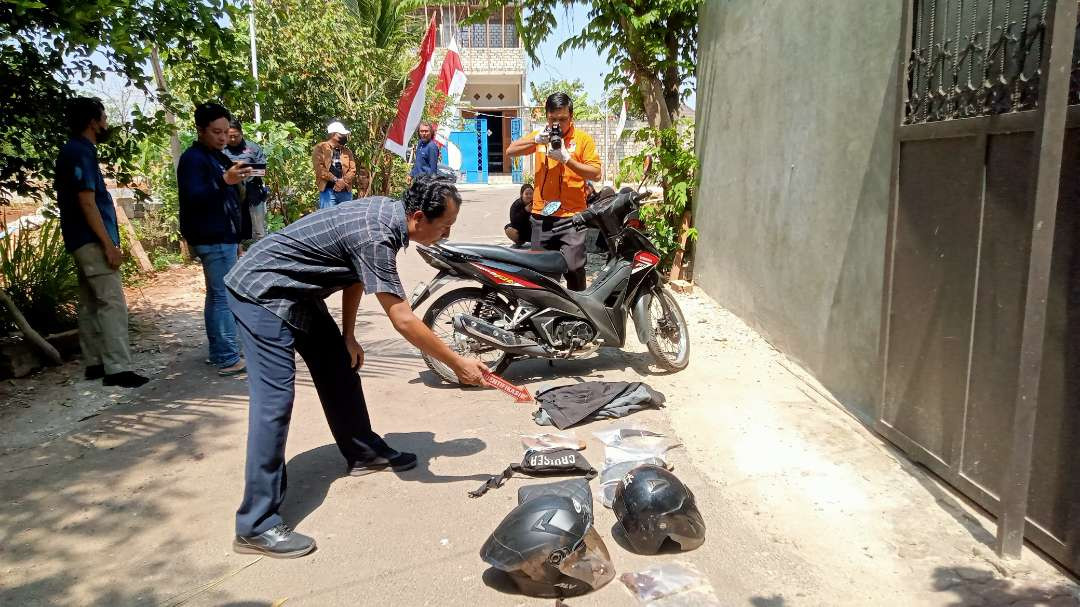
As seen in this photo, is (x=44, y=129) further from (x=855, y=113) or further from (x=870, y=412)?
(x=870, y=412)

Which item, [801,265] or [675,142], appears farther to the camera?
[675,142]

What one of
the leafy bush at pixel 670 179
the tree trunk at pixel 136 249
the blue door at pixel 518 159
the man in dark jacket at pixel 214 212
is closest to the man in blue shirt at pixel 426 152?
the tree trunk at pixel 136 249

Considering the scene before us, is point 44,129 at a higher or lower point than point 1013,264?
higher

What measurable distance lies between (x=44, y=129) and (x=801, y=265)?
5854 millimetres

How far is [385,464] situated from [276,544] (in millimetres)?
880

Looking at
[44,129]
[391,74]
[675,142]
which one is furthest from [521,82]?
[44,129]

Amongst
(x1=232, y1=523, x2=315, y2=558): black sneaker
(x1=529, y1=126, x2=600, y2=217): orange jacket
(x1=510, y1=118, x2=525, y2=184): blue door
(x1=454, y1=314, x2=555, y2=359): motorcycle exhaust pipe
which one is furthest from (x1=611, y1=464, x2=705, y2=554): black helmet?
(x1=510, y1=118, x2=525, y2=184): blue door

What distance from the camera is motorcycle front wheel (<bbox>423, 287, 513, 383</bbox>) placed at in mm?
5199

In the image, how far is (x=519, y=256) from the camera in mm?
5160

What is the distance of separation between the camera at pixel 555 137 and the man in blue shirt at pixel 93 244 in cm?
329

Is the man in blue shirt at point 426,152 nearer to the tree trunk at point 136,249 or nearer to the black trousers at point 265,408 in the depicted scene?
the tree trunk at point 136,249

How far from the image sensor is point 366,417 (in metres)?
3.81

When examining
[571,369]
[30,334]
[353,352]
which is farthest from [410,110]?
[353,352]

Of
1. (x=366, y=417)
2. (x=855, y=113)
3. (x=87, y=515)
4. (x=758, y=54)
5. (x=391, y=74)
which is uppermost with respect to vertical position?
(x=391, y=74)
